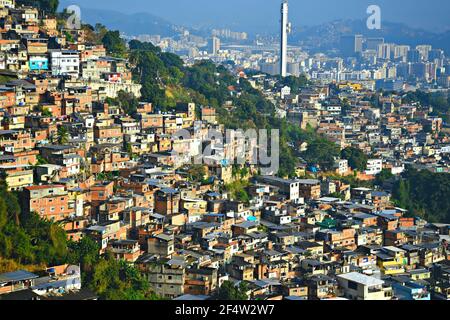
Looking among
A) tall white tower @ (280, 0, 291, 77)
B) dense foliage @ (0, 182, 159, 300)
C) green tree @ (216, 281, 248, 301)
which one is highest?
tall white tower @ (280, 0, 291, 77)

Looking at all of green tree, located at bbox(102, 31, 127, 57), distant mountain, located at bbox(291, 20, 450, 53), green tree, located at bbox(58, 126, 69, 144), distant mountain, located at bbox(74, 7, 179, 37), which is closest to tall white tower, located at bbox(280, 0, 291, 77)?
distant mountain, located at bbox(74, 7, 179, 37)

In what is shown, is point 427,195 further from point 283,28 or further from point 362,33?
point 362,33

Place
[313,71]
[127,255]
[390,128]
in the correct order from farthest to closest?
[313,71]
[390,128]
[127,255]

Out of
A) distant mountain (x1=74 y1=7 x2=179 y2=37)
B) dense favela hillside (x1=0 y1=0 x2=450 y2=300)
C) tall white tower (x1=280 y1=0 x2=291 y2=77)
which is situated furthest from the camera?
tall white tower (x1=280 y1=0 x2=291 y2=77)

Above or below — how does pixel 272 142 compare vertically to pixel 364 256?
above

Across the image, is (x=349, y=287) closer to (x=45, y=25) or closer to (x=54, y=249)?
(x=54, y=249)

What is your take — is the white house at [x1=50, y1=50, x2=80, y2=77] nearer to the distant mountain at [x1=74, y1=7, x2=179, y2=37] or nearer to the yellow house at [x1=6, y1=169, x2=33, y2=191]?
the yellow house at [x1=6, y1=169, x2=33, y2=191]

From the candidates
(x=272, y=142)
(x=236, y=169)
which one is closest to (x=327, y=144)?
(x=272, y=142)
